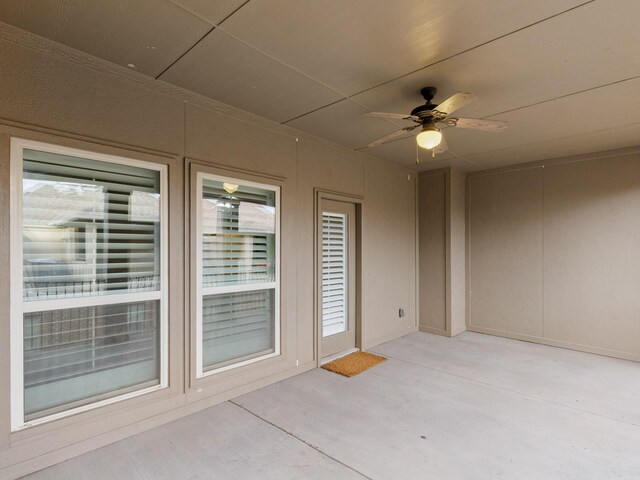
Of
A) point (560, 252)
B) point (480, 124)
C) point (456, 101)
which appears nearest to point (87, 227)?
point (456, 101)

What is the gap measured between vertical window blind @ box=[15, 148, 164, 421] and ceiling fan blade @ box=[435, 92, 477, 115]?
91.9 inches

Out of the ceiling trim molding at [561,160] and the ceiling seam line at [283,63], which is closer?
the ceiling seam line at [283,63]

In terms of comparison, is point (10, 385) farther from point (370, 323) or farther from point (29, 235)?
point (370, 323)

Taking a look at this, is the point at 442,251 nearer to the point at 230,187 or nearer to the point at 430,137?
the point at 430,137

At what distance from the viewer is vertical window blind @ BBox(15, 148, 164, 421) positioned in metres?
2.32

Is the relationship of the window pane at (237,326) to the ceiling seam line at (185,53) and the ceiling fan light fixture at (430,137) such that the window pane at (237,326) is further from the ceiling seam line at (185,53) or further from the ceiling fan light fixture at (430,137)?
the ceiling fan light fixture at (430,137)

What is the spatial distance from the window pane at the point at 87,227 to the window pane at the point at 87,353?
0.17 m

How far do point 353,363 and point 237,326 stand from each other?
5.34 feet

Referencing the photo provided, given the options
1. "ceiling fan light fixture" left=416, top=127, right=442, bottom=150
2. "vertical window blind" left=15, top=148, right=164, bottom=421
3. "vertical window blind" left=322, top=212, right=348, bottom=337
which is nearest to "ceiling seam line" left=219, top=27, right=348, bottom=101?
"ceiling fan light fixture" left=416, top=127, right=442, bottom=150

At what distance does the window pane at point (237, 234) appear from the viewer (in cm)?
323

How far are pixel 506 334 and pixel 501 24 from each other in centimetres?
480

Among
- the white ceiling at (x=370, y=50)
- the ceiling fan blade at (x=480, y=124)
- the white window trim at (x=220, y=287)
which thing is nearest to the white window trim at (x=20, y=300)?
the white window trim at (x=220, y=287)

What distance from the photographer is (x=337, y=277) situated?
4699 mm

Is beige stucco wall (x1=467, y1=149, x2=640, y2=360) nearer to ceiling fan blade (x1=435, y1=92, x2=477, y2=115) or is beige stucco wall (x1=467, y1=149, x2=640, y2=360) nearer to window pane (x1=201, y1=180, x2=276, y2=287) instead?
ceiling fan blade (x1=435, y1=92, x2=477, y2=115)
